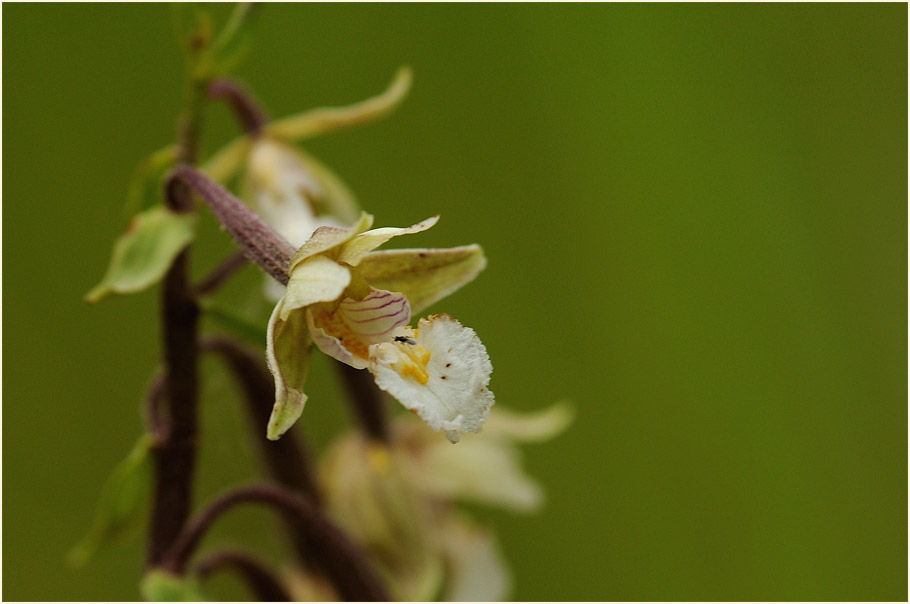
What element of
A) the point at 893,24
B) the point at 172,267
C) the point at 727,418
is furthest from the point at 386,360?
the point at 893,24

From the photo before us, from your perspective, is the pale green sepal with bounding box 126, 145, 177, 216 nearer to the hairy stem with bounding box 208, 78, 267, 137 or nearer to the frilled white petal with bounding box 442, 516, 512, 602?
Result: the hairy stem with bounding box 208, 78, 267, 137

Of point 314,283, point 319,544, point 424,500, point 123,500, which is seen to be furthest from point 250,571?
point 314,283

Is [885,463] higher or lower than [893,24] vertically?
lower

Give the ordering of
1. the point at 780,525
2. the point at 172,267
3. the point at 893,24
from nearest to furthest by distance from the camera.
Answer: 1. the point at 172,267
2. the point at 780,525
3. the point at 893,24

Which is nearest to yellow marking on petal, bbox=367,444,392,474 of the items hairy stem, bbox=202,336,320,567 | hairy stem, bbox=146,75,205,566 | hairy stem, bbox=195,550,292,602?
hairy stem, bbox=202,336,320,567

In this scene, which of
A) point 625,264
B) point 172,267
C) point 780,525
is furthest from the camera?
point 625,264

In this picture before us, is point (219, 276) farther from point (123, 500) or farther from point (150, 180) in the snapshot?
point (123, 500)

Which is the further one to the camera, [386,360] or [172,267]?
[172,267]

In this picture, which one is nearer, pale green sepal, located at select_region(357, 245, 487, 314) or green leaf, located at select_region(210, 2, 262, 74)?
pale green sepal, located at select_region(357, 245, 487, 314)

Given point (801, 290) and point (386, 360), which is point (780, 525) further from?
point (386, 360)
